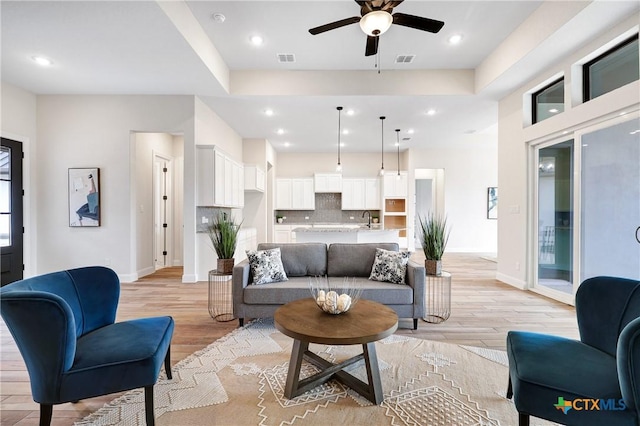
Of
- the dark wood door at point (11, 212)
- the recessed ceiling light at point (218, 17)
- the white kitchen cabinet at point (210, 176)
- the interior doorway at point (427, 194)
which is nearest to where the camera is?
the recessed ceiling light at point (218, 17)

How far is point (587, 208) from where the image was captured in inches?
146

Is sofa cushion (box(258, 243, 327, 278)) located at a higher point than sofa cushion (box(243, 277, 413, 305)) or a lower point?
higher

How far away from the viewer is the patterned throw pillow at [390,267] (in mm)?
3158

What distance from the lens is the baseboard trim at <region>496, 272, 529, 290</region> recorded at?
4559mm

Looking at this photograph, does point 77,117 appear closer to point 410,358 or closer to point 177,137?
point 177,137

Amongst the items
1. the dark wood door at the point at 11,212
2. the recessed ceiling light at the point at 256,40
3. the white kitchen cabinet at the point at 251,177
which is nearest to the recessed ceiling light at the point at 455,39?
the recessed ceiling light at the point at 256,40

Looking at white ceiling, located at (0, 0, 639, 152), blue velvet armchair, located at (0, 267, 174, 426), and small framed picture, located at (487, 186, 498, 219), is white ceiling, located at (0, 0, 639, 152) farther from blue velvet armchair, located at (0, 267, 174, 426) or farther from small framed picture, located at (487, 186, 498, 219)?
small framed picture, located at (487, 186, 498, 219)

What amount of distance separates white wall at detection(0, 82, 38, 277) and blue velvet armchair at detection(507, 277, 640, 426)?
21.5 ft

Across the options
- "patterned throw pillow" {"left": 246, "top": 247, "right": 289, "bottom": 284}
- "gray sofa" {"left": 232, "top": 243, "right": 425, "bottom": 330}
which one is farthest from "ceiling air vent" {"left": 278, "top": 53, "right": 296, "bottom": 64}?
"gray sofa" {"left": 232, "top": 243, "right": 425, "bottom": 330}

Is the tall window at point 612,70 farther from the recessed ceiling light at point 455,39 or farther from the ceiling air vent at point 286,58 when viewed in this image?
the ceiling air vent at point 286,58

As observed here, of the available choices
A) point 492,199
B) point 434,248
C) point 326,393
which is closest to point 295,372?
point 326,393

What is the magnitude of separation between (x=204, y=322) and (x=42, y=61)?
3912 mm

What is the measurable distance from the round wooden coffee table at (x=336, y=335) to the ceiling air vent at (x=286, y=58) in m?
3.67

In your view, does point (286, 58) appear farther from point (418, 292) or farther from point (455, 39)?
point (418, 292)
